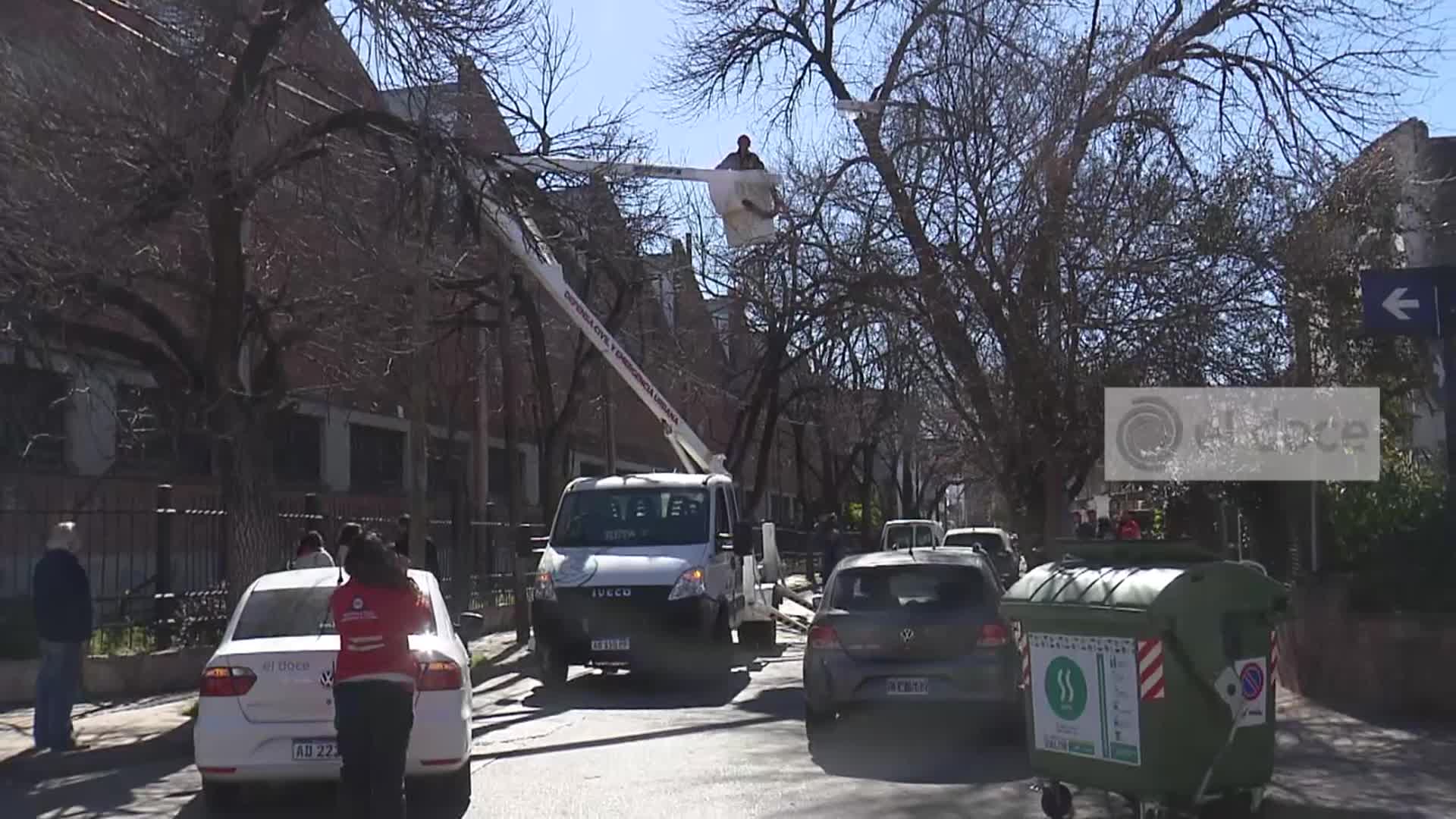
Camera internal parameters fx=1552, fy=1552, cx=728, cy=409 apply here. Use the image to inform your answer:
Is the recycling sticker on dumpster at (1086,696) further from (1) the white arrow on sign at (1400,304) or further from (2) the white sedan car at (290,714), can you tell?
(1) the white arrow on sign at (1400,304)

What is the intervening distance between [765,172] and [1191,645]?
11463 millimetres

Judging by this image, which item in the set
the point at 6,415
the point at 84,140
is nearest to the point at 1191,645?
the point at 84,140

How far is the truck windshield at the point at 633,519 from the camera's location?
1722cm

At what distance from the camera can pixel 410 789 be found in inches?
389

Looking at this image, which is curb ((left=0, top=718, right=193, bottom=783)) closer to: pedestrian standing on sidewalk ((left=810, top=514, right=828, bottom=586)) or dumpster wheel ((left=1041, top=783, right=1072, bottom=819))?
dumpster wheel ((left=1041, top=783, right=1072, bottom=819))

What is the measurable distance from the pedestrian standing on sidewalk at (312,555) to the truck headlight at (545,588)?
243 cm

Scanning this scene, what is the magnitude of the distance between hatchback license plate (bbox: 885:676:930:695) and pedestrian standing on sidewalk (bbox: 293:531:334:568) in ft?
17.4

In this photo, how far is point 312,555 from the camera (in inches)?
569

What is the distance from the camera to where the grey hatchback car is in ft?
38.8

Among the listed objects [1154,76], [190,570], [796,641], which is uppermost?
[1154,76]

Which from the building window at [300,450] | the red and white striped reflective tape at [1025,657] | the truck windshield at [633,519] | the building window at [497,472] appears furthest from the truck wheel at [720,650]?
the building window at [497,472]

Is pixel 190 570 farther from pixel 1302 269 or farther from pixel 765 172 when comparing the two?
pixel 1302 269

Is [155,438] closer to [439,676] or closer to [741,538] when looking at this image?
[741,538]

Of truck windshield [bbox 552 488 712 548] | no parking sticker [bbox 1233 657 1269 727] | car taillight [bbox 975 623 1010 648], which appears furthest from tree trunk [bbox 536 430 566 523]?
no parking sticker [bbox 1233 657 1269 727]
